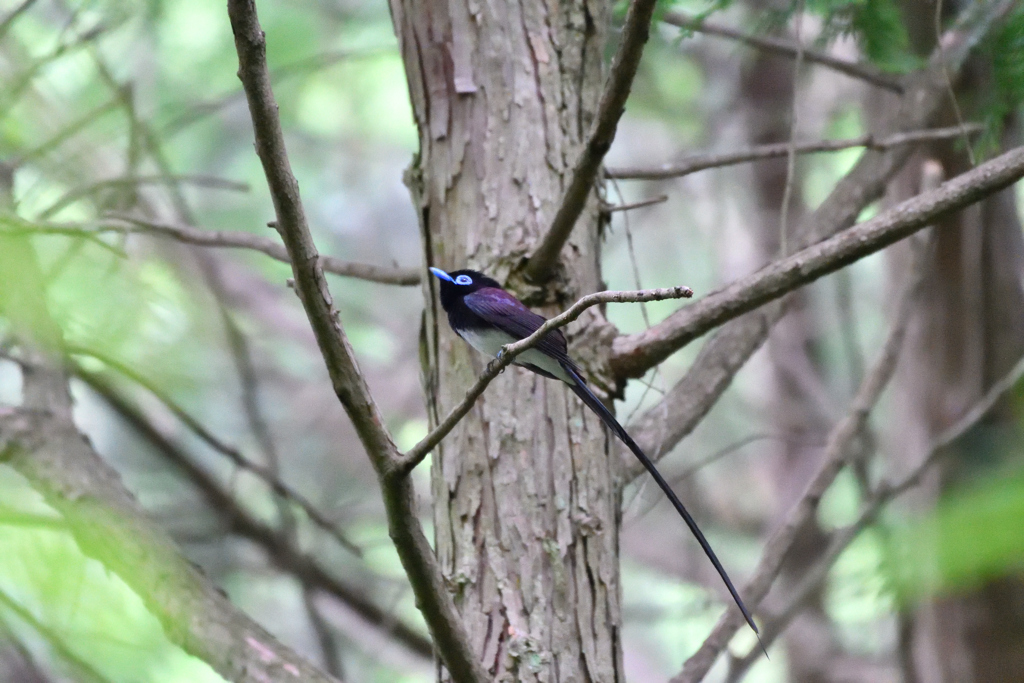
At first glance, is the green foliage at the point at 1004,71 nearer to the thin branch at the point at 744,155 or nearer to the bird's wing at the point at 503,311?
the thin branch at the point at 744,155

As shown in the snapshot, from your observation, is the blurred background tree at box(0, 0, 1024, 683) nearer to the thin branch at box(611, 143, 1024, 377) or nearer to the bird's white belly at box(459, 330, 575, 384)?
the bird's white belly at box(459, 330, 575, 384)

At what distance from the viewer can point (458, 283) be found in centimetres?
287

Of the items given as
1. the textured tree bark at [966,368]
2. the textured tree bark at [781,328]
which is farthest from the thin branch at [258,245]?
the textured tree bark at [781,328]

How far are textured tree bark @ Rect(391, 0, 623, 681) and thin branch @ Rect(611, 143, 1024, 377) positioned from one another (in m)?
0.33

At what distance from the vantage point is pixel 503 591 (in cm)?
251

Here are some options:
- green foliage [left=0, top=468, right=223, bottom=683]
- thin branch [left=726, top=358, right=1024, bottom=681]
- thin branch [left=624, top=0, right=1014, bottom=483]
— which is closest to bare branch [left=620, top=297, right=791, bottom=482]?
thin branch [left=624, top=0, right=1014, bottom=483]

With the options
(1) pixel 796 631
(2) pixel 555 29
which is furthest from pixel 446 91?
(1) pixel 796 631

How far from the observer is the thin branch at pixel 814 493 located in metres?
2.95

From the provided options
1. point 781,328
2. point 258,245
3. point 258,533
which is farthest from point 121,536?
point 781,328

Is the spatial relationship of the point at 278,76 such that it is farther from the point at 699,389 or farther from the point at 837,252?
the point at 837,252

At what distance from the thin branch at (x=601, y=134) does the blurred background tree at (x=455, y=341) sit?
8.0 inches

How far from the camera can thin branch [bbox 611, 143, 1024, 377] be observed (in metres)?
2.33

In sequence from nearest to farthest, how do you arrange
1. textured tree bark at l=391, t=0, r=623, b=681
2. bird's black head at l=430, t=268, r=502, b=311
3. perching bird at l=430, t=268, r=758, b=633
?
textured tree bark at l=391, t=0, r=623, b=681 → perching bird at l=430, t=268, r=758, b=633 → bird's black head at l=430, t=268, r=502, b=311

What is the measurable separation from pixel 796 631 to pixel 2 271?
565 cm
